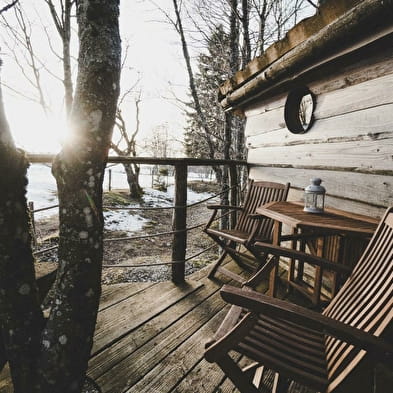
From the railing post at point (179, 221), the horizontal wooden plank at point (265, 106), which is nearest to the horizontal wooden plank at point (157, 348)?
the railing post at point (179, 221)

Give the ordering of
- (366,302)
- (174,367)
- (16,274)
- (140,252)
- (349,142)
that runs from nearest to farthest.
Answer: (16,274) → (366,302) → (174,367) → (349,142) → (140,252)

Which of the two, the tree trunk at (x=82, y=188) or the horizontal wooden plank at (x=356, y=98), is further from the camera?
the horizontal wooden plank at (x=356, y=98)

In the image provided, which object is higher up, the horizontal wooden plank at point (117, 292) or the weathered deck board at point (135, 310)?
the horizontal wooden plank at point (117, 292)

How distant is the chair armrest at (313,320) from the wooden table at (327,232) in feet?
2.80

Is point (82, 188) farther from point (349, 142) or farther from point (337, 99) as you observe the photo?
point (337, 99)

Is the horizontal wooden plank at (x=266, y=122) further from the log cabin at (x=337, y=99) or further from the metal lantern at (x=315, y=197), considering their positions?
the metal lantern at (x=315, y=197)

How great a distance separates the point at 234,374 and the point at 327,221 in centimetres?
124

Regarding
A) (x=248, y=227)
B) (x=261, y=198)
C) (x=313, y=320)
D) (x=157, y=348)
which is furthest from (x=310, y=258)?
(x=261, y=198)

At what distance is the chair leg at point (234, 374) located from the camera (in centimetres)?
101

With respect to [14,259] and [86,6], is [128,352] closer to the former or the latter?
[14,259]

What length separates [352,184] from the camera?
2.26m

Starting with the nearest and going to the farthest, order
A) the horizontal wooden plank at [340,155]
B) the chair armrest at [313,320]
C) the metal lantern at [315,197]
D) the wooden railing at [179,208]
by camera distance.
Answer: the chair armrest at [313,320]
the horizontal wooden plank at [340,155]
the metal lantern at [315,197]
the wooden railing at [179,208]

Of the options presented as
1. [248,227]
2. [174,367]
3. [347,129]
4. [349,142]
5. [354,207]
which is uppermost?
[347,129]

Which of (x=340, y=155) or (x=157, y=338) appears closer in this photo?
(x=157, y=338)
